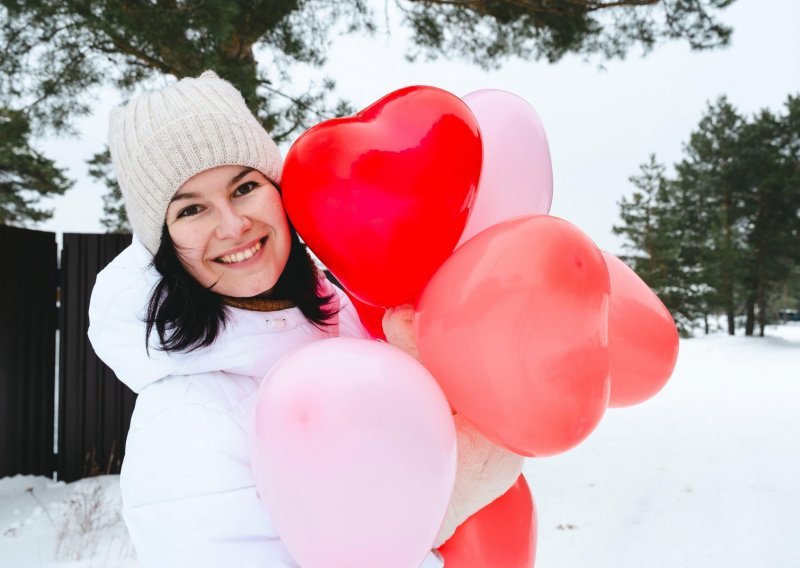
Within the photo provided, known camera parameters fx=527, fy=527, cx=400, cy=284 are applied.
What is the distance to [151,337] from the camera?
42.3 inches

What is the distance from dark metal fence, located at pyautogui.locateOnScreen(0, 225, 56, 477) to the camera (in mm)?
3854

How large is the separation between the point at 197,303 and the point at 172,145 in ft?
1.09

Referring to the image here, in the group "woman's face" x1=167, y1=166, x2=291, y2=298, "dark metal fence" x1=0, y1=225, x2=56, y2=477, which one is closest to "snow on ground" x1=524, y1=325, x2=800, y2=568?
"woman's face" x1=167, y1=166, x2=291, y2=298

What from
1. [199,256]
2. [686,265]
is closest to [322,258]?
[199,256]

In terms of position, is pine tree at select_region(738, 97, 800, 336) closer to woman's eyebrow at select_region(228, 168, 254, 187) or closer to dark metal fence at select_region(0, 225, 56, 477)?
dark metal fence at select_region(0, 225, 56, 477)

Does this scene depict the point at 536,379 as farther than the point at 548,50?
No

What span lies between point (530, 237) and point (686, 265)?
83.2 feet

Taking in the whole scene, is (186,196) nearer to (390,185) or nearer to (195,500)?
(390,185)

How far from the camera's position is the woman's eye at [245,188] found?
1140 millimetres

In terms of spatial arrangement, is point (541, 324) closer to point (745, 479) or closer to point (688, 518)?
point (688, 518)

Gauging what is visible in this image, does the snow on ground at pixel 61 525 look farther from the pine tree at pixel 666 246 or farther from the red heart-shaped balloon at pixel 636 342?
the pine tree at pixel 666 246

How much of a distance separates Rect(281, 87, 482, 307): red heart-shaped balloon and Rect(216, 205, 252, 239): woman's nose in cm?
15

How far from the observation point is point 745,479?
12.7 feet

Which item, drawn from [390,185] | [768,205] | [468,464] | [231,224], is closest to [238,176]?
[231,224]
